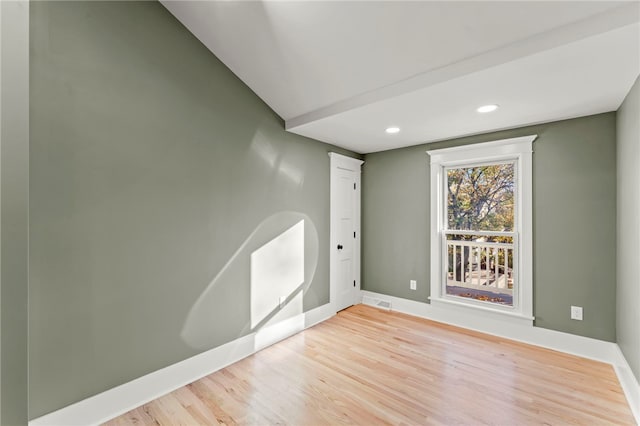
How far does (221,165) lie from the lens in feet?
8.75

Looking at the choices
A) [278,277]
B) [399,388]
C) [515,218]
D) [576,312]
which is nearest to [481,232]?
[515,218]

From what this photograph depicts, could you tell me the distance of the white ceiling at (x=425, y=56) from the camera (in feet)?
5.59

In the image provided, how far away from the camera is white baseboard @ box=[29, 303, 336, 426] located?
1.86m

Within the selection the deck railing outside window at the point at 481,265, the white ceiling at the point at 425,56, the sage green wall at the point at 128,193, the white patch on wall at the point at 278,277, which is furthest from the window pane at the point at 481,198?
the sage green wall at the point at 128,193

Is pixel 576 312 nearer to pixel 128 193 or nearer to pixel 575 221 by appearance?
pixel 575 221

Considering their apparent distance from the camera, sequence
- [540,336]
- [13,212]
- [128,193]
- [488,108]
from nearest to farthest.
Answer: [13,212]
[128,193]
[488,108]
[540,336]

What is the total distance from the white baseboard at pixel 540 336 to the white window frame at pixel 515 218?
10 centimetres

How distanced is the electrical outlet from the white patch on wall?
2.73 meters

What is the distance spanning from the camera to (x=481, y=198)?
11.6 ft

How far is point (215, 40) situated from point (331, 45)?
1002 mm

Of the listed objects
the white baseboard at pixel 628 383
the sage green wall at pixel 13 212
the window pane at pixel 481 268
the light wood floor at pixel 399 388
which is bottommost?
the light wood floor at pixel 399 388

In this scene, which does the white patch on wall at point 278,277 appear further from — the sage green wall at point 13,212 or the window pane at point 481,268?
the sage green wall at point 13,212

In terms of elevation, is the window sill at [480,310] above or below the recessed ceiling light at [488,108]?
below

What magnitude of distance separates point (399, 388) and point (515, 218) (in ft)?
7.24
